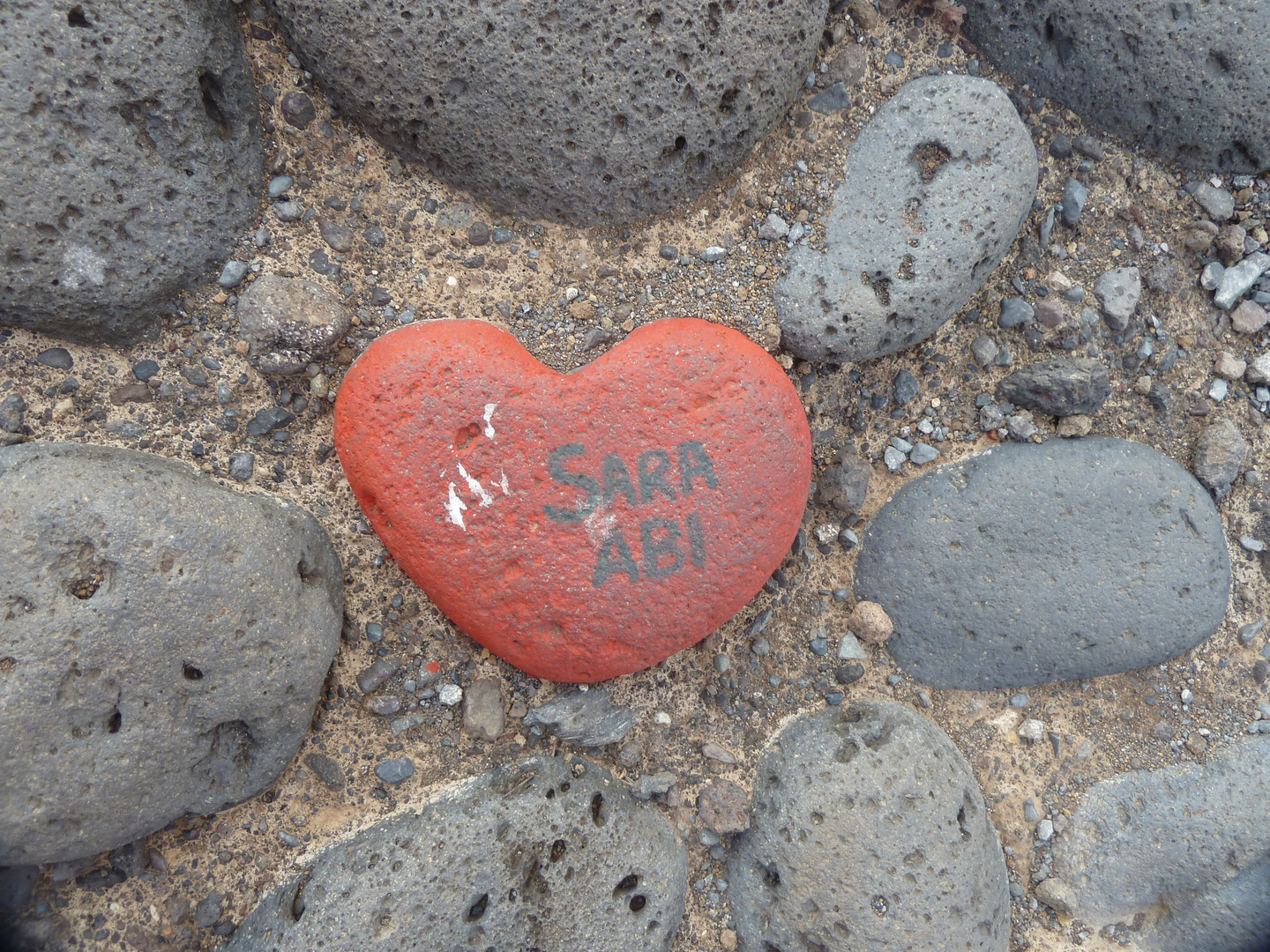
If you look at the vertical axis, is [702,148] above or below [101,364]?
above

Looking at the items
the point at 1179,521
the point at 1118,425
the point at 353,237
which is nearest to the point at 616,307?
the point at 353,237

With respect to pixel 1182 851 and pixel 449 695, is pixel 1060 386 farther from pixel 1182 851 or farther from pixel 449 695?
pixel 449 695

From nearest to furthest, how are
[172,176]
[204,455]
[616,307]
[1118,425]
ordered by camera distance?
[172,176] < [204,455] < [616,307] < [1118,425]

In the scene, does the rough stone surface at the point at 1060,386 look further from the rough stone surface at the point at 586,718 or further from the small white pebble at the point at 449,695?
the small white pebble at the point at 449,695

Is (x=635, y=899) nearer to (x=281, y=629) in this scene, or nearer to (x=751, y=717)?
(x=751, y=717)

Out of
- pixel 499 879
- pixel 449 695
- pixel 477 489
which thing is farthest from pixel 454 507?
pixel 499 879

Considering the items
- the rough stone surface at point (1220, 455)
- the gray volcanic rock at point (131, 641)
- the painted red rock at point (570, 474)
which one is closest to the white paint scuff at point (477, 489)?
the painted red rock at point (570, 474)

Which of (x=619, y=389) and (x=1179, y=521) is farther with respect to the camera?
(x=1179, y=521)
